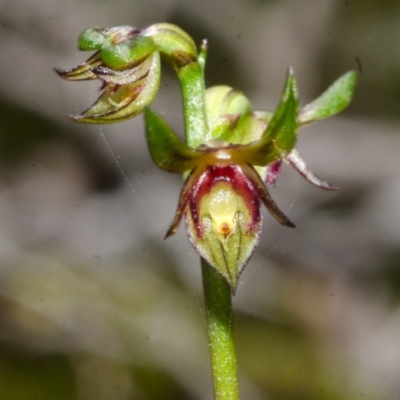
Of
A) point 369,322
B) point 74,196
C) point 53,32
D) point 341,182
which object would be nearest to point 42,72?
point 53,32

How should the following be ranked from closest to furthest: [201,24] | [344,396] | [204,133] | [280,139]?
[280,139] < [204,133] < [344,396] < [201,24]

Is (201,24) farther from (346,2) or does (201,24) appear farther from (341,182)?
(341,182)

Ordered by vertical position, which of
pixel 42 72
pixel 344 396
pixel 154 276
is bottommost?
pixel 344 396

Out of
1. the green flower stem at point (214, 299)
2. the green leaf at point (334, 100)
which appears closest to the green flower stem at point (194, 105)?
the green flower stem at point (214, 299)

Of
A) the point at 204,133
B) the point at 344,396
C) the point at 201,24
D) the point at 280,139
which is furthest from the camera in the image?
the point at 201,24

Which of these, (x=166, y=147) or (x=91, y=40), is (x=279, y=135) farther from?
(x=91, y=40)

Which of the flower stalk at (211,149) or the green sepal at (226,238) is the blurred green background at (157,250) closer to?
the flower stalk at (211,149)

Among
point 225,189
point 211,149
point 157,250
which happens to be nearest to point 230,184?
point 225,189
